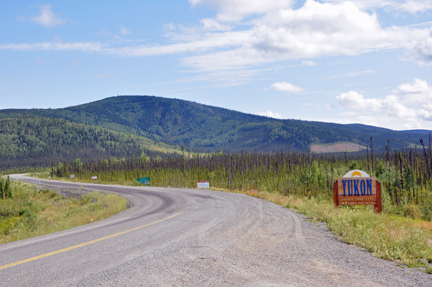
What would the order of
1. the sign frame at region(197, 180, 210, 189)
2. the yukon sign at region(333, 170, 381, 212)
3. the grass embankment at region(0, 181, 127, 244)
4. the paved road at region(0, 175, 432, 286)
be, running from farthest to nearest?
the sign frame at region(197, 180, 210, 189)
the grass embankment at region(0, 181, 127, 244)
the yukon sign at region(333, 170, 381, 212)
the paved road at region(0, 175, 432, 286)

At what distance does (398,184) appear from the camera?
58.9 meters

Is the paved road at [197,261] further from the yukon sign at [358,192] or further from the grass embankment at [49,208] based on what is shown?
the grass embankment at [49,208]

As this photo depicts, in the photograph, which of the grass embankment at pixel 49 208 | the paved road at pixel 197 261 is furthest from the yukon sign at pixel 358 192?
the grass embankment at pixel 49 208

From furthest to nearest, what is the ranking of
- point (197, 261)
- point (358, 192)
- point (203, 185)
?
point (203, 185) < point (358, 192) < point (197, 261)

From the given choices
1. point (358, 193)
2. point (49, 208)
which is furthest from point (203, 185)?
point (358, 193)

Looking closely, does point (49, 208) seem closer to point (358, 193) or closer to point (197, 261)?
point (358, 193)

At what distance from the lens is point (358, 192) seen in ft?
53.9

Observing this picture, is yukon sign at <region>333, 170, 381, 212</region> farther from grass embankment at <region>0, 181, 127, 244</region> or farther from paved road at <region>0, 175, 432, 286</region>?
grass embankment at <region>0, 181, 127, 244</region>

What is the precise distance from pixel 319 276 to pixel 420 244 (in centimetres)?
438

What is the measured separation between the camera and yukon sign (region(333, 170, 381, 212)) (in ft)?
53.4

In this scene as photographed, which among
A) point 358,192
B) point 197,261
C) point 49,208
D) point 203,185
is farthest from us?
point 203,185

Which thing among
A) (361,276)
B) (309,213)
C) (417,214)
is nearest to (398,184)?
(417,214)

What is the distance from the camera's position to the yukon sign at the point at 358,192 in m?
16.3

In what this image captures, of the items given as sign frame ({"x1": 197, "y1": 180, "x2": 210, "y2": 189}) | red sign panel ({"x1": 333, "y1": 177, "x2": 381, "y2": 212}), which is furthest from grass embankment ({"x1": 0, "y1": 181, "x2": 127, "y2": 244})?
red sign panel ({"x1": 333, "y1": 177, "x2": 381, "y2": 212})
